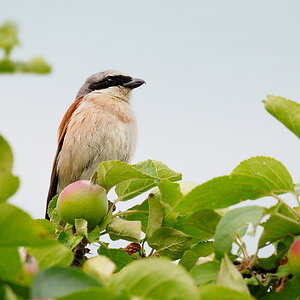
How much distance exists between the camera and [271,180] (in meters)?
1.15

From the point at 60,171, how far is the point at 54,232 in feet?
12.5

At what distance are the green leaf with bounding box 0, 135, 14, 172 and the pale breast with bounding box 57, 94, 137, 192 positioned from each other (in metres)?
4.05

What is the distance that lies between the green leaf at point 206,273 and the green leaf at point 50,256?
286mm

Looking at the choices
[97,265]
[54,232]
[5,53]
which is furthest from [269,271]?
[5,53]

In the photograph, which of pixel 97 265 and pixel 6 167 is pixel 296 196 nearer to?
pixel 97 265

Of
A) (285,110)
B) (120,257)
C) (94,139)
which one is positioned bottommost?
(94,139)

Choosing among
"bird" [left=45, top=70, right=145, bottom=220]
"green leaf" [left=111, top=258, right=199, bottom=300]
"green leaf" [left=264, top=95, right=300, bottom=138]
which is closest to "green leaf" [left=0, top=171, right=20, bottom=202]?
"green leaf" [left=111, top=258, right=199, bottom=300]

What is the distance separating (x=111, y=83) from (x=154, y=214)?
14.7 feet

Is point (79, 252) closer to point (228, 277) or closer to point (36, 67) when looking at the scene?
point (228, 277)

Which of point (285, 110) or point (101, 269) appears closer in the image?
point (101, 269)

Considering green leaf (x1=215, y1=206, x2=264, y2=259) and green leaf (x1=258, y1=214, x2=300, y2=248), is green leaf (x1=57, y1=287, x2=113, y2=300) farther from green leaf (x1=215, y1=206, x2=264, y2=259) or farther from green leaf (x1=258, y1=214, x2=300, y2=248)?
green leaf (x1=258, y1=214, x2=300, y2=248)

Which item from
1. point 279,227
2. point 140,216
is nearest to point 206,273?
point 279,227

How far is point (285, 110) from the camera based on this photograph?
1154 millimetres

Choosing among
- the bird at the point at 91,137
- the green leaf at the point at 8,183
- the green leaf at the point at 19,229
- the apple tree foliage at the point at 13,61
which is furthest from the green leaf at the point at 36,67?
the bird at the point at 91,137
